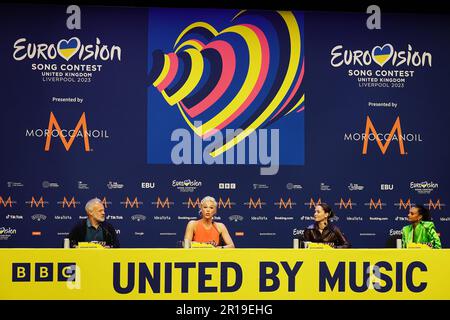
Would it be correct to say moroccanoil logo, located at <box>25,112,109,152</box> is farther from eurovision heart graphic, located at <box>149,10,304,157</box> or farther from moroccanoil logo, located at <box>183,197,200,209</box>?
moroccanoil logo, located at <box>183,197,200,209</box>

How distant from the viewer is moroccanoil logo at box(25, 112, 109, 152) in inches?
231

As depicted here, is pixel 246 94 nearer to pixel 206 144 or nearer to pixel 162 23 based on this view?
pixel 206 144

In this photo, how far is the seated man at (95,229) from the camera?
577 cm

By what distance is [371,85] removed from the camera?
20.0 ft

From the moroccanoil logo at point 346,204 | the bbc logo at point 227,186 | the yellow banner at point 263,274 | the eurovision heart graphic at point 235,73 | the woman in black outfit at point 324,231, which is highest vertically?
the eurovision heart graphic at point 235,73

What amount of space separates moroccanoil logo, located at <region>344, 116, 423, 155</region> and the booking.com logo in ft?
2.37

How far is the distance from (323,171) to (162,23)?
6.72 feet

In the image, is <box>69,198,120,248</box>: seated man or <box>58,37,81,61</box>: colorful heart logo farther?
<box>58,37,81,61</box>: colorful heart logo

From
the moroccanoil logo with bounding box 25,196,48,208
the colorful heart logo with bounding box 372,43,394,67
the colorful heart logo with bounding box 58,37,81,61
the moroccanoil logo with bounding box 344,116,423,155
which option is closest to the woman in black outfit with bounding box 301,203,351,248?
the moroccanoil logo with bounding box 344,116,423,155

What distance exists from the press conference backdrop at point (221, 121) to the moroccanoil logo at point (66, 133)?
0.04 ft

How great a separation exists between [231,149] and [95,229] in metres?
1.44

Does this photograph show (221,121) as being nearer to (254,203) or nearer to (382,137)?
(254,203)

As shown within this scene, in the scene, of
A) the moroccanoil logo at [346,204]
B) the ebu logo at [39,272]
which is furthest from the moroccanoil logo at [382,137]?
the ebu logo at [39,272]

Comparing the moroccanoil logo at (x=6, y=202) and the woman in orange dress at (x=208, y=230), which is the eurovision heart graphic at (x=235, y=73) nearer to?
the woman in orange dress at (x=208, y=230)
